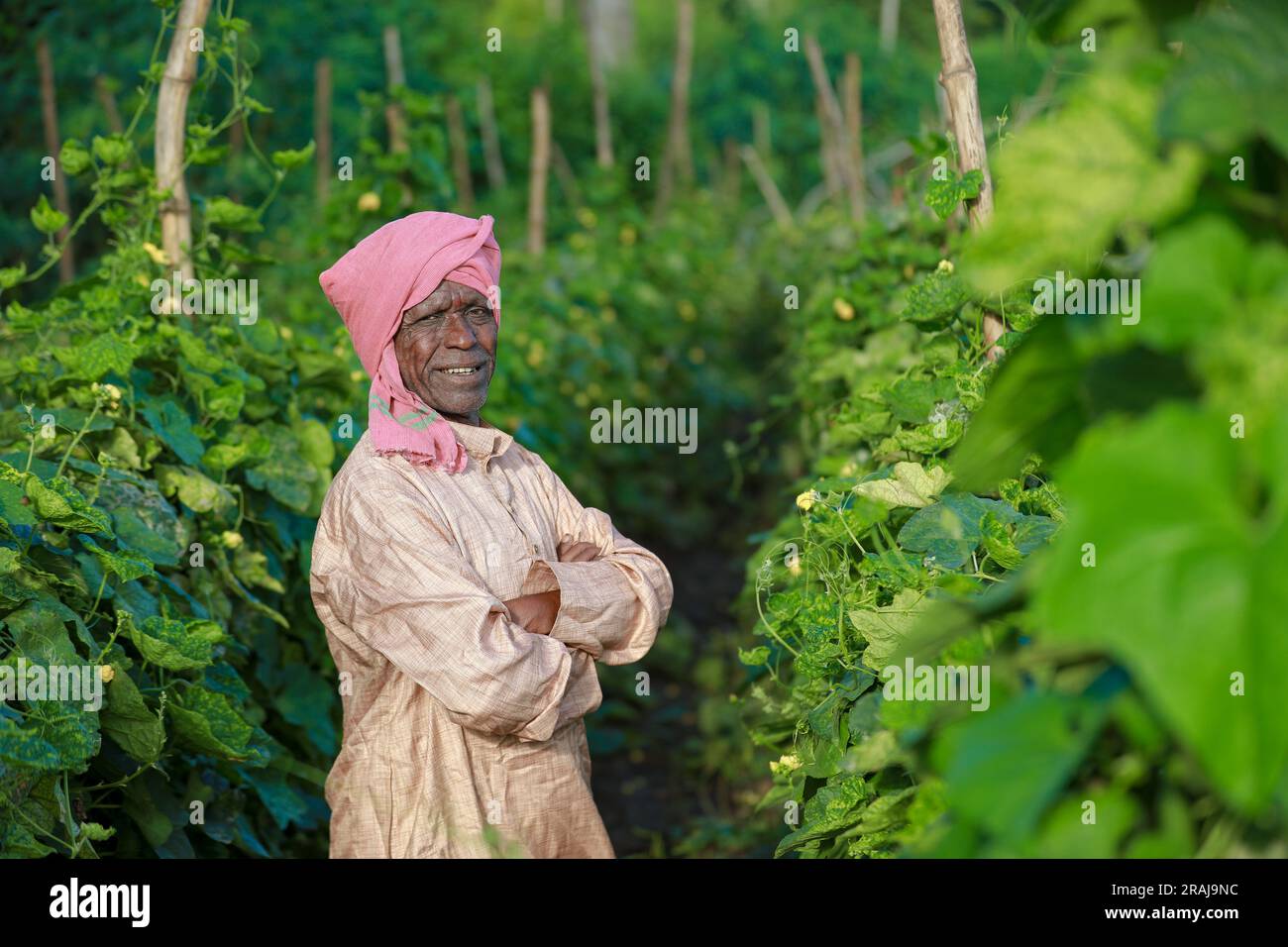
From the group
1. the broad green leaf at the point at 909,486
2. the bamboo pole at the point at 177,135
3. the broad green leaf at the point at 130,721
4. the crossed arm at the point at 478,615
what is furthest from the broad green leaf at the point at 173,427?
the broad green leaf at the point at 909,486

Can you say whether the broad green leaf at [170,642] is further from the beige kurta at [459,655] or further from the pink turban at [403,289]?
the pink turban at [403,289]

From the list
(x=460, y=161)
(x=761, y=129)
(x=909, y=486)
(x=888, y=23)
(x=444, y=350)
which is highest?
(x=888, y=23)

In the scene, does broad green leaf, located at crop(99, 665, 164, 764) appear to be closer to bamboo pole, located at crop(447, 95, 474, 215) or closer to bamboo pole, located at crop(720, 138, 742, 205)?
bamboo pole, located at crop(447, 95, 474, 215)

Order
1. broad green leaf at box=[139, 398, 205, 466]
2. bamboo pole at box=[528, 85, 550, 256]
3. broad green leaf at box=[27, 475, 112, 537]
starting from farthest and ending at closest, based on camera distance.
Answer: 1. bamboo pole at box=[528, 85, 550, 256]
2. broad green leaf at box=[139, 398, 205, 466]
3. broad green leaf at box=[27, 475, 112, 537]

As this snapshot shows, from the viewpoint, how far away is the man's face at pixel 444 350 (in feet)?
8.21

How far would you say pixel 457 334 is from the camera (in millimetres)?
2496

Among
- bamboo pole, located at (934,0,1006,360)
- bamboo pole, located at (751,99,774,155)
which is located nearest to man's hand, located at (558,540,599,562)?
bamboo pole, located at (934,0,1006,360)

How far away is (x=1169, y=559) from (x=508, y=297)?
19.5 ft

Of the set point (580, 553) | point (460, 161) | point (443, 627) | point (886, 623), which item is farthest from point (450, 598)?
point (460, 161)

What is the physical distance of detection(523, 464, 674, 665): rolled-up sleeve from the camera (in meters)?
2.36

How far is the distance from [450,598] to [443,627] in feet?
0.14

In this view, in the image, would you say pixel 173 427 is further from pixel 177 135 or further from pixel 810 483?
pixel 810 483

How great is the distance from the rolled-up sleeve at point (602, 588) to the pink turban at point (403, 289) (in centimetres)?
25


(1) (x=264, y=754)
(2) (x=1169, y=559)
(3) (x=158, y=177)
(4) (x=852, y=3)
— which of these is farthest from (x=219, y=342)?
(4) (x=852, y=3)
